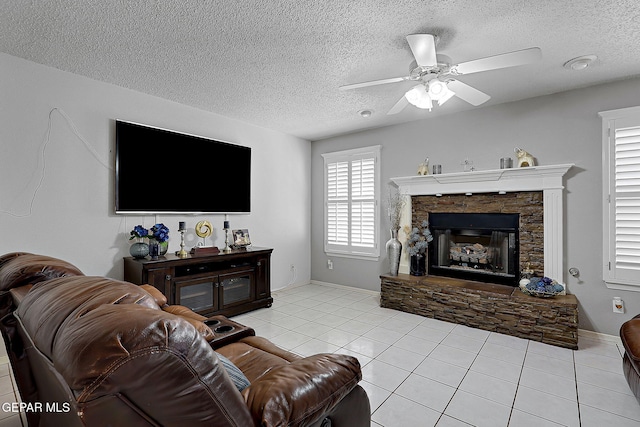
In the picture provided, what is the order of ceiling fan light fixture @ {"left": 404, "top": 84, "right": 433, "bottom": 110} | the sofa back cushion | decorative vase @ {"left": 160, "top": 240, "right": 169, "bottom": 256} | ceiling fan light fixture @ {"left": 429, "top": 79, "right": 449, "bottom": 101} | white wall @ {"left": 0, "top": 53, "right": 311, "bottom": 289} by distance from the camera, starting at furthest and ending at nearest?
decorative vase @ {"left": 160, "top": 240, "right": 169, "bottom": 256} < white wall @ {"left": 0, "top": 53, "right": 311, "bottom": 289} < ceiling fan light fixture @ {"left": 404, "top": 84, "right": 433, "bottom": 110} < ceiling fan light fixture @ {"left": 429, "top": 79, "right": 449, "bottom": 101} < the sofa back cushion

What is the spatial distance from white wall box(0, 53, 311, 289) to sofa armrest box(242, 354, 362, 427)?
2929 mm

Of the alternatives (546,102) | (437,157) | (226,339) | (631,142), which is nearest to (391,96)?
(437,157)

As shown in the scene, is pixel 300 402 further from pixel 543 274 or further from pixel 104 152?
pixel 543 274

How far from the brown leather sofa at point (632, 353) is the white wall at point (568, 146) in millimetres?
1158

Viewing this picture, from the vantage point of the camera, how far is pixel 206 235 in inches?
158

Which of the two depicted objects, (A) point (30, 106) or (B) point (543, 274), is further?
(B) point (543, 274)

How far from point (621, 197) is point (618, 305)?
1.08 metres

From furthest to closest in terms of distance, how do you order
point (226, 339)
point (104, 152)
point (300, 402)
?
point (104, 152) → point (226, 339) → point (300, 402)

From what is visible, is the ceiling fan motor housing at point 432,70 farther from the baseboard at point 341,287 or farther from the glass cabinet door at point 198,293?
the baseboard at point 341,287

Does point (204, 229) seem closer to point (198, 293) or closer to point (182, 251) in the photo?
point (182, 251)

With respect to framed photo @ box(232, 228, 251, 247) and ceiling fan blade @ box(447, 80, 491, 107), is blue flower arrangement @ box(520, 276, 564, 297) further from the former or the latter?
framed photo @ box(232, 228, 251, 247)

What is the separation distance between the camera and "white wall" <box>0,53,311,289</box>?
8.91 ft

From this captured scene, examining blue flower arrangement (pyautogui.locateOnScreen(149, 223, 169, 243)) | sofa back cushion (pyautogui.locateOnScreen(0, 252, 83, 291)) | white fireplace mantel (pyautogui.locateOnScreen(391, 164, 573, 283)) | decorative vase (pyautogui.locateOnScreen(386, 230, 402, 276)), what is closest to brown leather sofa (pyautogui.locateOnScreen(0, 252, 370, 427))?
sofa back cushion (pyautogui.locateOnScreen(0, 252, 83, 291))

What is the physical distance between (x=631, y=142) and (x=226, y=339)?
160 inches
